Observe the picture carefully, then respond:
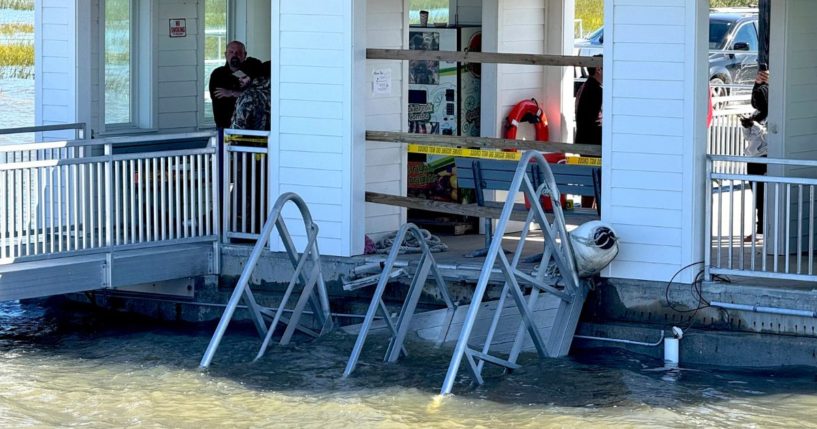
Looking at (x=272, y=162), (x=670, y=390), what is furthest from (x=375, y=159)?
(x=670, y=390)

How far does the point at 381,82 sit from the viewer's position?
41.1 feet

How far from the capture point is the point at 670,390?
32.7ft

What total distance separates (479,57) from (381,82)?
1060 millimetres

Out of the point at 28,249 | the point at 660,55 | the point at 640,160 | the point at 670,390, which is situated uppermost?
the point at 660,55

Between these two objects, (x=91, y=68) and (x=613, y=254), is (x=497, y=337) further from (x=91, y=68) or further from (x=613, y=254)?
(x=91, y=68)

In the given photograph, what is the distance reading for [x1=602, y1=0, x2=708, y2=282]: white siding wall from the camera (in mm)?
10562

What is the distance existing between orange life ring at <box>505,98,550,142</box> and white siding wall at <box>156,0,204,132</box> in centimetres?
350

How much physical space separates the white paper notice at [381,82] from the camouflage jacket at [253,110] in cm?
111

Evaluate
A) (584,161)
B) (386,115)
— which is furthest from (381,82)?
(584,161)

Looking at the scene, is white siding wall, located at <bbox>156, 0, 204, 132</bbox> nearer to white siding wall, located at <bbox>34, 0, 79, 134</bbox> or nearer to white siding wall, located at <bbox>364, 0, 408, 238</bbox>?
white siding wall, located at <bbox>34, 0, 79, 134</bbox>

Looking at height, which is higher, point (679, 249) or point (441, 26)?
point (441, 26)

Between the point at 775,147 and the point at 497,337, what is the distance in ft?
9.90

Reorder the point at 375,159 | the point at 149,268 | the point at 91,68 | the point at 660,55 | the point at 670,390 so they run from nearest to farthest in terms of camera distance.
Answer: the point at 670,390, the point at 660,55, the point at 149,268, the point at 375,159, the point at 91,68

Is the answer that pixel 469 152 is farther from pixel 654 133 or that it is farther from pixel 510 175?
pixel 654 133
